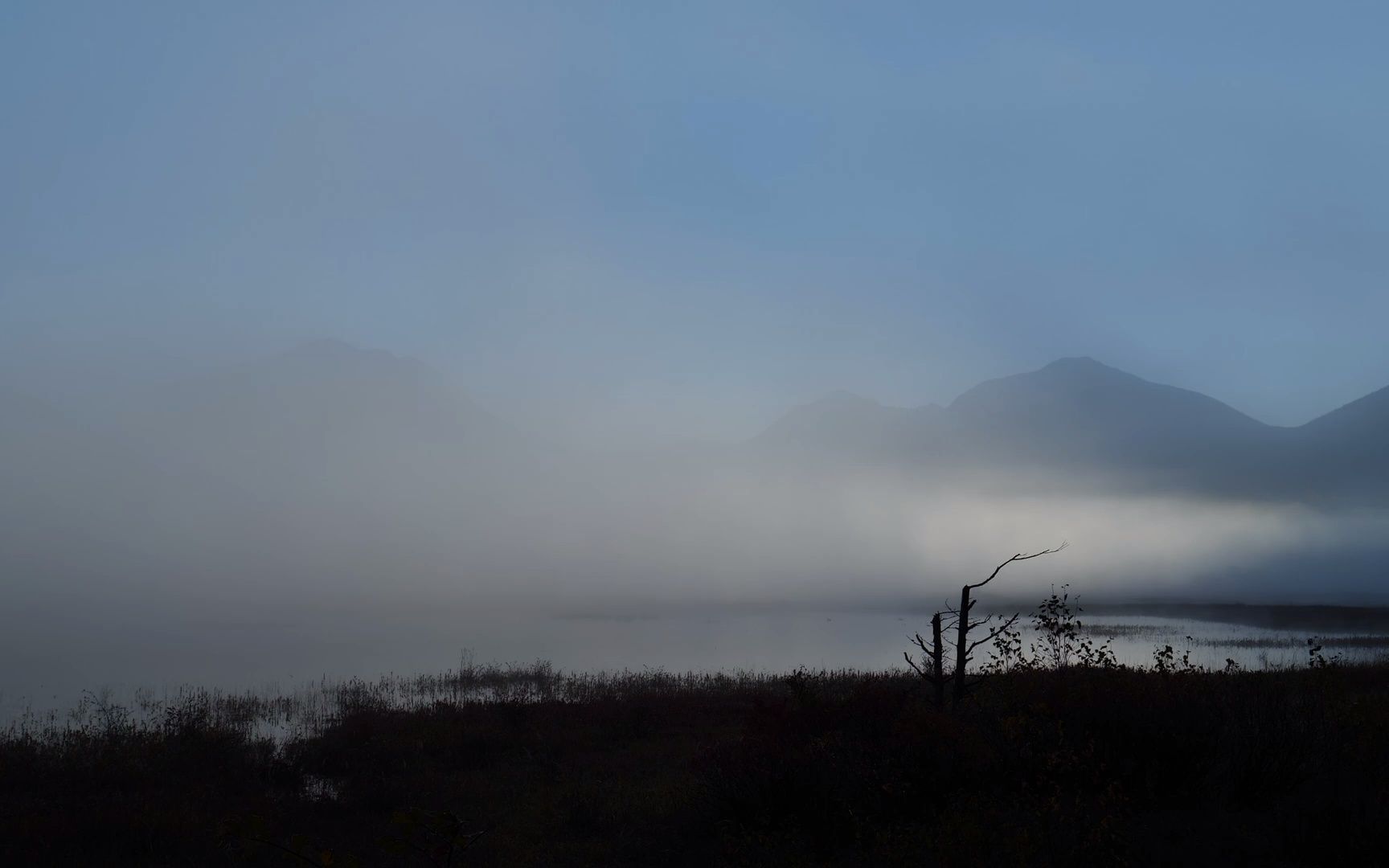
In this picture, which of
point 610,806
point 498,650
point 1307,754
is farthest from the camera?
point 498,650

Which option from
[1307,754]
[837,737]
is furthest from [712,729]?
[1307,754]

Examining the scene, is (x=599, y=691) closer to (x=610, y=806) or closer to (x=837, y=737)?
(x=610, y=806)

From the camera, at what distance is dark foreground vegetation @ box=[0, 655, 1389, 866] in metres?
8.34

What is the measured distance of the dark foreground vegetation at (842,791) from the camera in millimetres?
8336

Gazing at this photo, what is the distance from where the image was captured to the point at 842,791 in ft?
35.9

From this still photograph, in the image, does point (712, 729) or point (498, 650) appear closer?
point (712, 729)

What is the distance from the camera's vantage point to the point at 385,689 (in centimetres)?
3167

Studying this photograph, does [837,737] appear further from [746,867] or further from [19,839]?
[19,839]

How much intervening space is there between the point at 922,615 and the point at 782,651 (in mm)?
66051

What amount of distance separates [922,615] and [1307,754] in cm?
11493

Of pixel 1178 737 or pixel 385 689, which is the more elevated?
pixel 1178 737

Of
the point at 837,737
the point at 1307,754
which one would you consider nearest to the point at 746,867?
the point at 837,737

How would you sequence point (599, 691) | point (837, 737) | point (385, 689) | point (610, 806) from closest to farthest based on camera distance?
point (837, 737) < point (610, 806) < point (599, 691) < point (385, 689)

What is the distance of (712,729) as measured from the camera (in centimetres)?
2175
